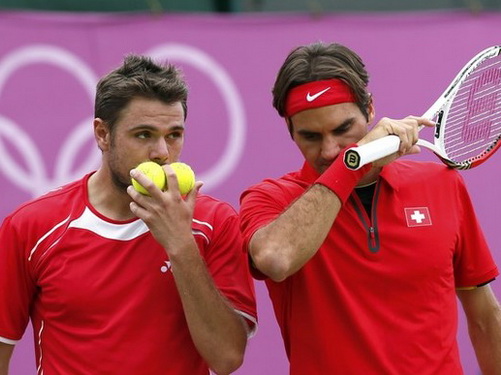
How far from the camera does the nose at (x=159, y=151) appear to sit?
4086 millimetres

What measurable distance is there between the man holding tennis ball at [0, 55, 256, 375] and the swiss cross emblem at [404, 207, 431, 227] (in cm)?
67

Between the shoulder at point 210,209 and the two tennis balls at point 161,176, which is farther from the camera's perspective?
the shoulder at point 210,209

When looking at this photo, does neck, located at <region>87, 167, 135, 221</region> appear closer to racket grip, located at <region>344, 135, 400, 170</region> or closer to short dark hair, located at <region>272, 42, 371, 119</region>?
short dark hair, located at <region>272, 42, 371, 119</region>

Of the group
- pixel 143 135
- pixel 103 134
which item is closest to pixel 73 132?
pixel 103 134

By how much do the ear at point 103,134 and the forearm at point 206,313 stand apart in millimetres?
648

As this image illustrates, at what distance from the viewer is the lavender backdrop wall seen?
675 centimetres

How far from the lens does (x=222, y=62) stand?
736 centimetres

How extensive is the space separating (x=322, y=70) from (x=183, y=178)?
2.27ft

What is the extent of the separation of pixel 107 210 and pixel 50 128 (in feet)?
8.92

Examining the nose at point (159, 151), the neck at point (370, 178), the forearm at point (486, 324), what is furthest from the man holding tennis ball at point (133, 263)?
the forearm at point (486, 324)

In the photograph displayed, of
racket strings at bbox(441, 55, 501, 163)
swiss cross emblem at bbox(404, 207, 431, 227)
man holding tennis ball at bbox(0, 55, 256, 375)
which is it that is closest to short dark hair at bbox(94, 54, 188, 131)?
man holding tennis ball at bbox(0, 55, 256, 375)

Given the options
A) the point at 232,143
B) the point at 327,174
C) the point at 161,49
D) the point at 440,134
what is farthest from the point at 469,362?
the point at 327,174

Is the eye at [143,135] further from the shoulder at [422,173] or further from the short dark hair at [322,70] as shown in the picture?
the shoulder at [422,173]

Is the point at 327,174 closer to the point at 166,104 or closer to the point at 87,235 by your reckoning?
the point at 166,104
